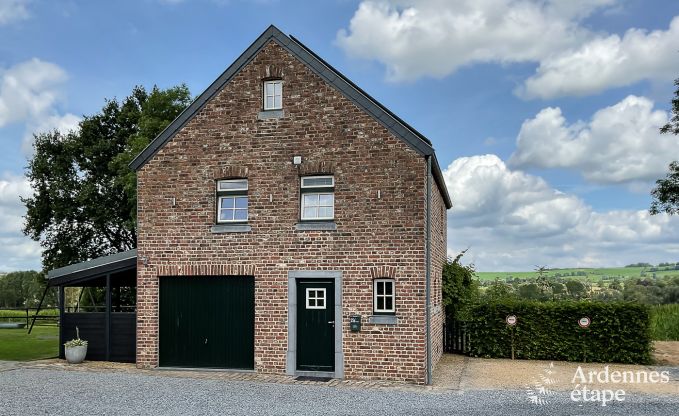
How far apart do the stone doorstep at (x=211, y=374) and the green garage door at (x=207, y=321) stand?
0.36 meters

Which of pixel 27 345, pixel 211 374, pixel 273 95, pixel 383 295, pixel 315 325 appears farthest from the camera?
pixel 27 345

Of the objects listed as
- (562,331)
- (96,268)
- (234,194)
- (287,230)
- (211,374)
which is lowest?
(211,374)

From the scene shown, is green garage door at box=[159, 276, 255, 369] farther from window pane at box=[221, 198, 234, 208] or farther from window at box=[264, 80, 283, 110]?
window at box=[264, 80, 283, 110]

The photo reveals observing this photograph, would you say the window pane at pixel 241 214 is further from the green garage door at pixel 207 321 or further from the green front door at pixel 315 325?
the green front door at pixel 315 325

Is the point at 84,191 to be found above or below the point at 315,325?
above

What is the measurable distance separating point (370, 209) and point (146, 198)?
609cm

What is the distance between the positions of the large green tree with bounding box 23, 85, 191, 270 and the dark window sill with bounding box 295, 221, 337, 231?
23.2 meters

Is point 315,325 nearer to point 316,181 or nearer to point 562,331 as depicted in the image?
point 316,181

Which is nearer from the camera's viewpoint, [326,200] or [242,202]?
[326,200]

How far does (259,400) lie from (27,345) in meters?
14.7

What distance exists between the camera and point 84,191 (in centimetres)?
3650

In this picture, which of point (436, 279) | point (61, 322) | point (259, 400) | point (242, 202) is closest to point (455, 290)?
point (436, 279)

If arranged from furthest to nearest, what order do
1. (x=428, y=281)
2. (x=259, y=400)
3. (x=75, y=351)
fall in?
(x=75, y=351)
(x=428, y=281)
(x=259, y=400)

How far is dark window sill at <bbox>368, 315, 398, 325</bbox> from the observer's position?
47.8 feet
